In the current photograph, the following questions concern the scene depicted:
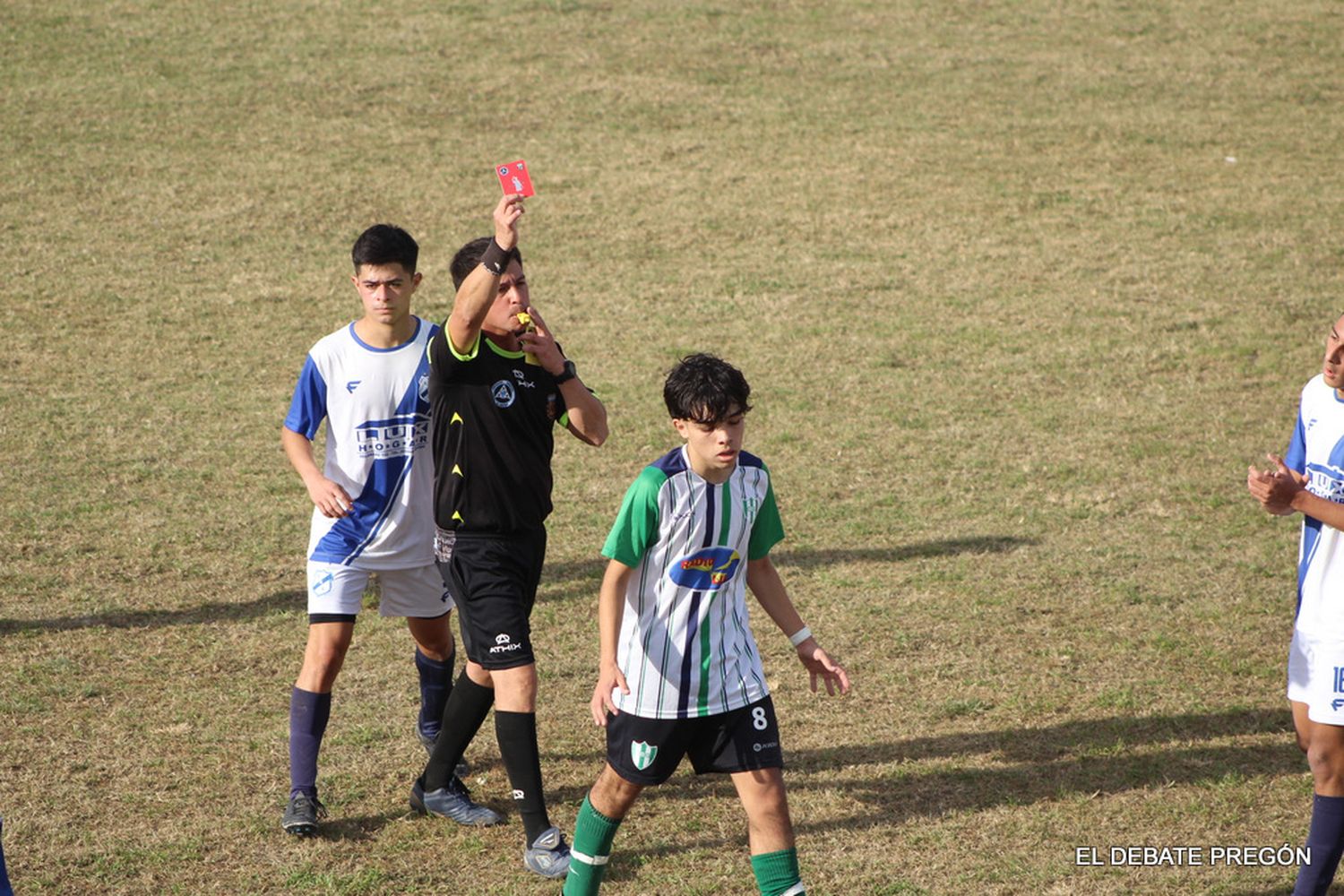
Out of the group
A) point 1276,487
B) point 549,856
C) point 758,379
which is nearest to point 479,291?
point 549,856

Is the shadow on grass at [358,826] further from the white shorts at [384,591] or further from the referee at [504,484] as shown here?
the white shorts at [384,591]

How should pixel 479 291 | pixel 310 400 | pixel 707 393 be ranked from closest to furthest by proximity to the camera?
pixel 707 393 < pixel 479 291 < pixel 310 400

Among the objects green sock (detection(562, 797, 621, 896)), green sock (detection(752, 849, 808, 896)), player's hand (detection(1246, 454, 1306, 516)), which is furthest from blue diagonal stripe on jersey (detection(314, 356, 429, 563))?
player's hand (detection(1246, 454, 1306, 516))

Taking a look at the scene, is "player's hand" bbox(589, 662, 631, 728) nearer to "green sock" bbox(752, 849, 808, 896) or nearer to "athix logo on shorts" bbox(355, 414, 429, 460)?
"green sock" bbox(752, 849, 808, 896)

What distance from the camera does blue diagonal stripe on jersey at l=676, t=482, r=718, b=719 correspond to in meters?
4.57

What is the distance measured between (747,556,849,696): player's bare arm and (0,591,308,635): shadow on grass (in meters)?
3.88

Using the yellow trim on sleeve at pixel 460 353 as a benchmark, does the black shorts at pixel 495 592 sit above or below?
below

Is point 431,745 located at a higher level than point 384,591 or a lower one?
lower

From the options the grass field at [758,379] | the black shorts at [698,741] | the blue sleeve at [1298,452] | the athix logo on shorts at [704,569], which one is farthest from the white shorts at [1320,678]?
the athix logo on shorts at [704,569]

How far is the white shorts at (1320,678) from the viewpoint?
15.8 feet

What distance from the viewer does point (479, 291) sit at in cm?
507

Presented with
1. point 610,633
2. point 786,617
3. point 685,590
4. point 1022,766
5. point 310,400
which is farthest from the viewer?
point 1022,766

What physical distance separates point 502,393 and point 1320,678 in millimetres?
3069

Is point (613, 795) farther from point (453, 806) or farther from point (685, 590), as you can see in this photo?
point (453, 806)
